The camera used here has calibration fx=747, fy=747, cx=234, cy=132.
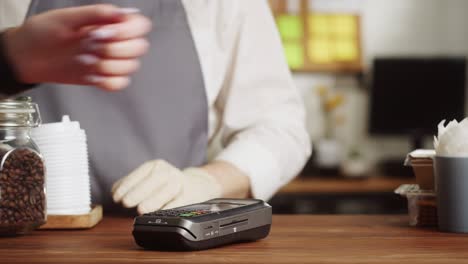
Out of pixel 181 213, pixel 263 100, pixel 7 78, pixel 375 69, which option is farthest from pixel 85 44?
pixel 375 69

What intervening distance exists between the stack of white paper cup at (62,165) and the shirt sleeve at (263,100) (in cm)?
43

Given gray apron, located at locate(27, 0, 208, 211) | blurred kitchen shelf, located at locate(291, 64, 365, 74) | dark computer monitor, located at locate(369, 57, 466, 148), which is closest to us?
gray apron, located at locate(27, 0, 208, 211)

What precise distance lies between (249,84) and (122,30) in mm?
824

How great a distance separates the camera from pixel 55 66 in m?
0.86

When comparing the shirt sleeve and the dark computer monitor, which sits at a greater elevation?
the shirt sleeve

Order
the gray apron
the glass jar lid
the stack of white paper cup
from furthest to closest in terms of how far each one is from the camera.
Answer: the gray apron < the stack of white paper cup < the glass jar lid

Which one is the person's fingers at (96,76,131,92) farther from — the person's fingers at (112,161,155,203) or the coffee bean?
the person's fingers at (112,161,155,203)

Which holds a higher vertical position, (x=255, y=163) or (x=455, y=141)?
(x=455, y=141)

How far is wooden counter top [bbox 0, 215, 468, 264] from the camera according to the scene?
85cm

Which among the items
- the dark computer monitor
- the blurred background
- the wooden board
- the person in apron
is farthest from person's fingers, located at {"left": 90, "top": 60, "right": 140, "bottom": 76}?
the dark computer monitor

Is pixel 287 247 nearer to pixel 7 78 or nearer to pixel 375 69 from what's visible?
pixel 7 78

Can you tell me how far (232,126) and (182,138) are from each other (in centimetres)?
13

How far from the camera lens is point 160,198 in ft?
3.95

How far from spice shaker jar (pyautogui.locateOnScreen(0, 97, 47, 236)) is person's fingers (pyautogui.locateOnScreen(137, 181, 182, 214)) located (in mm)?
173
